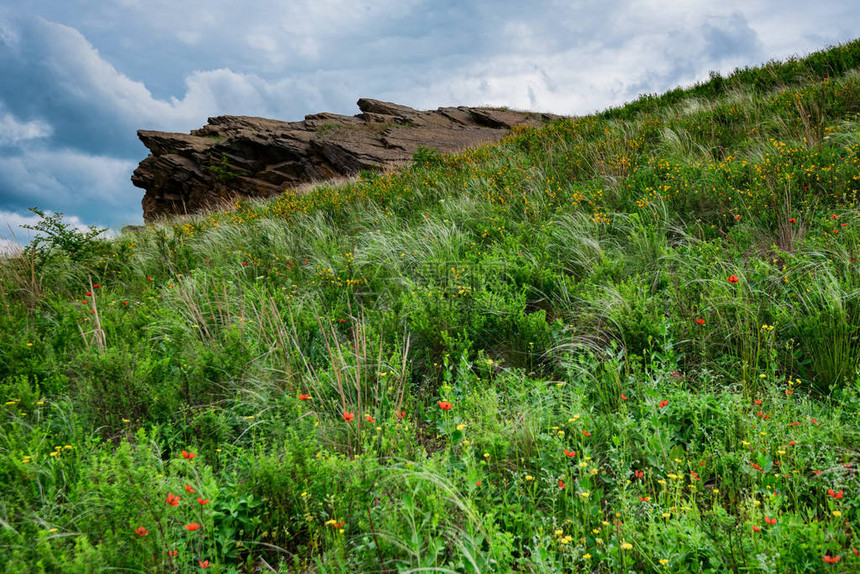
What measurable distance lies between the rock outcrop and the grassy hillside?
12413 mm

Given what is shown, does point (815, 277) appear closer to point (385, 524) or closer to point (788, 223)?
point (788, 223)

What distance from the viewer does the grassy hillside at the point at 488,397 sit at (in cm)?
177

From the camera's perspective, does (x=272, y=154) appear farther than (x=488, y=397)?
Yes

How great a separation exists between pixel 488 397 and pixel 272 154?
2003 cm

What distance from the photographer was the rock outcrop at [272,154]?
18.3m

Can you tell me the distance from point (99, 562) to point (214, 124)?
89.3ft

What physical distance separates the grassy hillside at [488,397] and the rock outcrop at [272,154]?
12413 mm

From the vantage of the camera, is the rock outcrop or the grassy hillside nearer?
the grassy hillside

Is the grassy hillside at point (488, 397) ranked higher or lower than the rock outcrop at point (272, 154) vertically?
lower

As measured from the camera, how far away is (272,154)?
19891 millimetres

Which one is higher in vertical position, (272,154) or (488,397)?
(272,154)

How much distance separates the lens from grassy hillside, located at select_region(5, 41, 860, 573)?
5.80 ft

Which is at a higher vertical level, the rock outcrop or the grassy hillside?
the rock outcrop

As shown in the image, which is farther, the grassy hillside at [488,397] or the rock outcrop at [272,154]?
the rock outcrop at [272,154]
